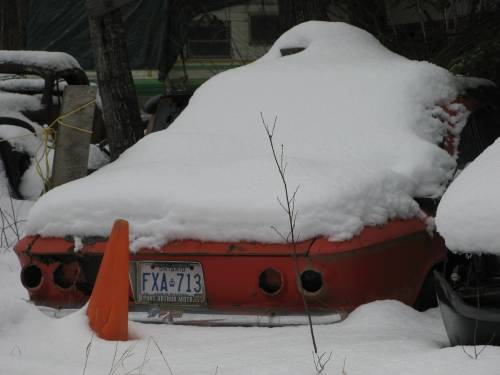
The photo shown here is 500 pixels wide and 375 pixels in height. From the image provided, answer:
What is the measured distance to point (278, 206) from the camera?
3977 millimetres

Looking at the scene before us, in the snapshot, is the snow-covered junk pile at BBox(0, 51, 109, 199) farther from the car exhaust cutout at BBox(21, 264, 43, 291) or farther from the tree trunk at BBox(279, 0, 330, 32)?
the car exhaust cutout at BBox(21, 264, 43, 291)

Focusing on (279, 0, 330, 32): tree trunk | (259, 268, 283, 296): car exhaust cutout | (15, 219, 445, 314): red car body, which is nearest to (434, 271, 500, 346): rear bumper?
(15, 219, 445, 314): red car body

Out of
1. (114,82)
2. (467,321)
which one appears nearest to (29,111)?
(114,82)

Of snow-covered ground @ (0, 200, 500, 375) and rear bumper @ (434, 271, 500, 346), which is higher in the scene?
rear bumper @ (434, 271, 500, 346)

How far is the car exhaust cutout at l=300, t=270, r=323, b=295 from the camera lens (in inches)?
155

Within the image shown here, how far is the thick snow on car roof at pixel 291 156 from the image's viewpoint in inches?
160

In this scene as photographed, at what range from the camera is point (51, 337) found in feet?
12.9

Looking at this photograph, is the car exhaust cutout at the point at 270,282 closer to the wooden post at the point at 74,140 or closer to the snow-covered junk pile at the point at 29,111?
the wooden post at the point at 74,140

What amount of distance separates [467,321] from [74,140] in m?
3.90

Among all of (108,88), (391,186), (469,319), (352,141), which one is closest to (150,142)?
(352,141)

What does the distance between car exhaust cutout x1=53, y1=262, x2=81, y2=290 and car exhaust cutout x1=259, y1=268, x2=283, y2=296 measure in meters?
0.98

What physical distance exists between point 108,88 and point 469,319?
19.2 feet

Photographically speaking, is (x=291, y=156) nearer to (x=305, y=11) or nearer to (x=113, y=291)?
(x=113, y=291)

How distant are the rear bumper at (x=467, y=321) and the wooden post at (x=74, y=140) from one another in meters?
3.60
